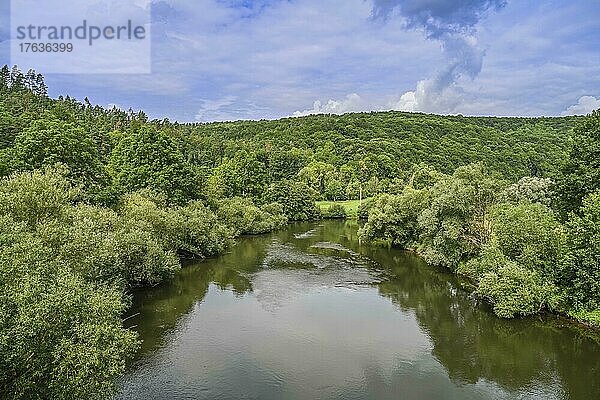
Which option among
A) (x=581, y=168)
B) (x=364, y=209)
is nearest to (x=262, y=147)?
(x=364, y=209)

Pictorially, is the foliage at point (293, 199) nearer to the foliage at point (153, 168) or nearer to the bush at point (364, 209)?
the bush at point (364, 209)

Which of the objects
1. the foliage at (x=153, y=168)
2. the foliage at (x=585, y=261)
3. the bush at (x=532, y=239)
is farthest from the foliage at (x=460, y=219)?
the foliage at (x=153, y=168)

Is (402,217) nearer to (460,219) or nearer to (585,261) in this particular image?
(460,219)

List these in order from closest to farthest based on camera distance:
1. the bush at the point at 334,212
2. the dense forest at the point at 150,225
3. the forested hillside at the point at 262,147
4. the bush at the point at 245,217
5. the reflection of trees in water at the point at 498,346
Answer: the dense forest at the point at 150,225, the reflection of trees in water at the point at 498,346, the forested hillside at the point at 262,147, the bush at the point at 245,217, the bush at the point at 334,212

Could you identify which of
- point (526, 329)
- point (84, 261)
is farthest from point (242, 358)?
point (526, 329)

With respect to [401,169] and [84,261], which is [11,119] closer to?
[84,261]
